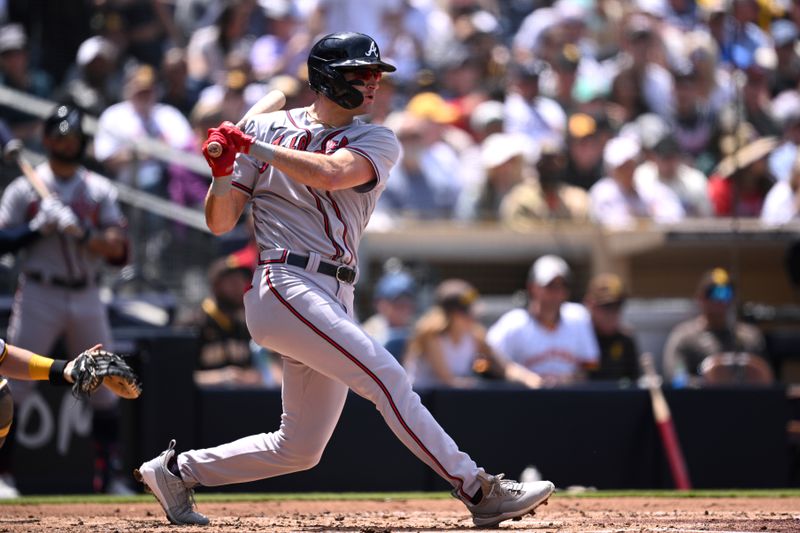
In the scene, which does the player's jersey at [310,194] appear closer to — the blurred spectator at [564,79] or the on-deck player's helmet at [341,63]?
the on-deck player's helmet at [341,63]

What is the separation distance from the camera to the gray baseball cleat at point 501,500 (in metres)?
5.16

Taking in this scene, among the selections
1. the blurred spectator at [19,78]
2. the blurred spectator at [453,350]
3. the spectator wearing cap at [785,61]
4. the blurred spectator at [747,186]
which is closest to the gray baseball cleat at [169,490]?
the blurred spectator at [453,350]

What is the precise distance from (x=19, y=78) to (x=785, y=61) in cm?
826

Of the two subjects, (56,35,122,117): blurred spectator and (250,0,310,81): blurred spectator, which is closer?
(56,35,122,117): blurred spectator

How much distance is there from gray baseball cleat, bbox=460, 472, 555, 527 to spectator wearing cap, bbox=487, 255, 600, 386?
166 inches

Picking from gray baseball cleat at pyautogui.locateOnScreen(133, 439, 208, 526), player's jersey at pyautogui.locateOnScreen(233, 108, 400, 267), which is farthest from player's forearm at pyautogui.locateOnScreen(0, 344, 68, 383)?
player's jersey at pyautogui.locateOnScreen(233, 108, 400, 267)

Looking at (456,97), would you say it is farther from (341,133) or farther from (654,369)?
(341,133)

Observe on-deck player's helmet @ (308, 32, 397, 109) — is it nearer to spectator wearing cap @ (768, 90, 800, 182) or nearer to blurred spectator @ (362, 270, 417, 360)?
blurred spectator @ (362, 270, 417, 360)

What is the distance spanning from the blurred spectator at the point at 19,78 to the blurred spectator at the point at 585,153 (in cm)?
464

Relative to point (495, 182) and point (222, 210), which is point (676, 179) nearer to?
point (495, 182)

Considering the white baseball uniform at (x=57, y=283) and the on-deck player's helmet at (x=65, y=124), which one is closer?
the white baseball uniform at (x=57, y=283)

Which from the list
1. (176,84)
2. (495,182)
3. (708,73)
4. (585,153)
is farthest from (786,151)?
(176,84)

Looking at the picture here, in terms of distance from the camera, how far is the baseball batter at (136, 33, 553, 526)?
16.4 feet

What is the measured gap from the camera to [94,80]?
38.9 ft
